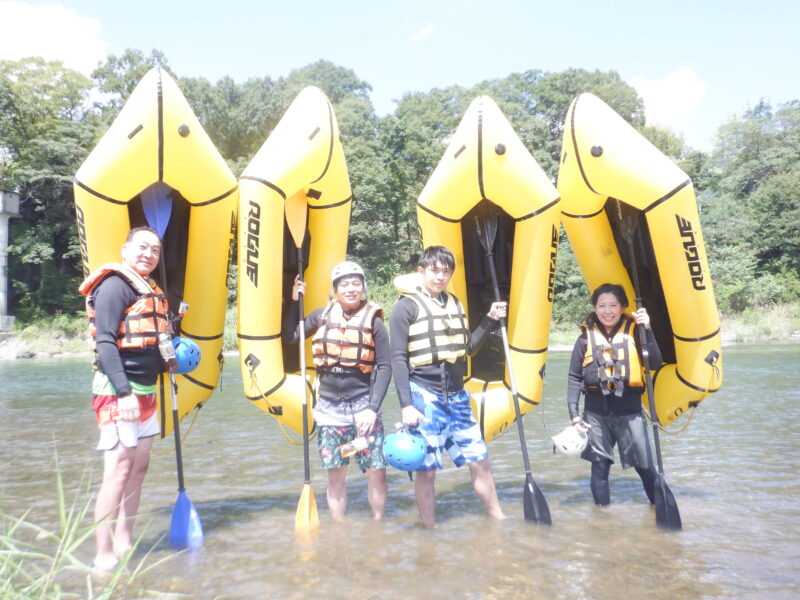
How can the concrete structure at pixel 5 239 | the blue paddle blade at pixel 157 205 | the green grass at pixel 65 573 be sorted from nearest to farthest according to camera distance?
the green grass at pixel 65 573 < the blue paddle blade at pixel 157 205 < the concrete structure at pixel 5 239

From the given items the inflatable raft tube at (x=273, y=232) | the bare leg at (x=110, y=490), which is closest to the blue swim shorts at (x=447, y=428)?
the inflatable raft tube at (x=273, y=232)

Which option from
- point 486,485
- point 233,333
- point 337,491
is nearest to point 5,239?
point 233,333

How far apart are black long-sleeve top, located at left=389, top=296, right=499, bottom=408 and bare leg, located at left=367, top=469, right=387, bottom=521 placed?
43cm

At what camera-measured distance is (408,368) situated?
303 centimetres

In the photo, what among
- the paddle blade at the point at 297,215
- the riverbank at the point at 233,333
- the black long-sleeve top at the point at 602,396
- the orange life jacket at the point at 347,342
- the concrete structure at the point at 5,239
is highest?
the concrete structure at the point at 5,239

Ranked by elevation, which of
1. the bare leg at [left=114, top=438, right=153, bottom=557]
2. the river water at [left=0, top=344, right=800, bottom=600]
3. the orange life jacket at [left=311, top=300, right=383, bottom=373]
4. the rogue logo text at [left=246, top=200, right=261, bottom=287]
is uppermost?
the rogue logo text at [left=246, top=200, right=261, bottom=287]

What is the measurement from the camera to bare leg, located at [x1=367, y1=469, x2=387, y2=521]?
10.4ft

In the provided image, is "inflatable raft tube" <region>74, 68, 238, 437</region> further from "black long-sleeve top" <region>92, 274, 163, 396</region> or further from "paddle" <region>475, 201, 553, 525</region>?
"paddle" <region>475, 201, 553, 525</region>

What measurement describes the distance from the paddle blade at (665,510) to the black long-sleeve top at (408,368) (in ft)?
3.71

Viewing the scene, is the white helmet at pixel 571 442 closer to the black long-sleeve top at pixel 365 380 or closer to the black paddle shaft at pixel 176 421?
the black long-sleeve top at pixel 365 380

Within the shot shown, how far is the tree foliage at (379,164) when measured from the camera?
70.7 ft

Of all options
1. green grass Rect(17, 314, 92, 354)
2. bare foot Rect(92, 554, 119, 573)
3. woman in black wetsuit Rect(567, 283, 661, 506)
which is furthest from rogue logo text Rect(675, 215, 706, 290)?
green grass Rect(17, 314, 92, 354)

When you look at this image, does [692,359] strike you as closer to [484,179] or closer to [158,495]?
[484,179]

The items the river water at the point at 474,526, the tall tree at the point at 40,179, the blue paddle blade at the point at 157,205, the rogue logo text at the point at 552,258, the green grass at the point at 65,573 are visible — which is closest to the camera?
the green grass at the point at 65,573
